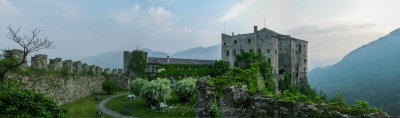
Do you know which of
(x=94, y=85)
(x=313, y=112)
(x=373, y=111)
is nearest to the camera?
(x=373, y=111)

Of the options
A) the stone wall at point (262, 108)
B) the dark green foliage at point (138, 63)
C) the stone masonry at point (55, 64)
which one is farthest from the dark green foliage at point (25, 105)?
the dark green foliage at point (138, 63)

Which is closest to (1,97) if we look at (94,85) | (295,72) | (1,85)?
(1,85)

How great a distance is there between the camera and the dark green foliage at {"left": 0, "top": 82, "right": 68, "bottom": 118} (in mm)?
6473

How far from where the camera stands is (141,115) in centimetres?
1733

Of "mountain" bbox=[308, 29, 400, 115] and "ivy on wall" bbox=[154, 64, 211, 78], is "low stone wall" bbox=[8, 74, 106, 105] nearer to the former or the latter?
"ivy on wall" bbox=[154, 64, 211, 78]

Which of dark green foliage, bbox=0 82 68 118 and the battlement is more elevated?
the battlement

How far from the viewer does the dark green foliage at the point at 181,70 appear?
143 feet

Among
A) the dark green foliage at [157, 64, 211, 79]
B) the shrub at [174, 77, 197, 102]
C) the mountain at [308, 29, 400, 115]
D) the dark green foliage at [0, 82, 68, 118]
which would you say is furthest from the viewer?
the mountain at [308, 29, 400, 115]

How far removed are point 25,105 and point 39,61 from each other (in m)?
13.8

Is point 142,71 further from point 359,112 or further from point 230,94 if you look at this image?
point 359,112

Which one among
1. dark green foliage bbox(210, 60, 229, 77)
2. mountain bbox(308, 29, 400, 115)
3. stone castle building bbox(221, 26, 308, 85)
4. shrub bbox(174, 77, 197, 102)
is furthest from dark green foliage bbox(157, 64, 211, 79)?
mountain bbox(308, 29, 400, 115)

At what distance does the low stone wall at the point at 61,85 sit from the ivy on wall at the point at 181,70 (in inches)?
596

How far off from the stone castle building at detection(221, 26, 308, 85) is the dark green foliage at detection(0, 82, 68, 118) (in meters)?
51.4

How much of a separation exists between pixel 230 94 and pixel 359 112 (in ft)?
17.7
